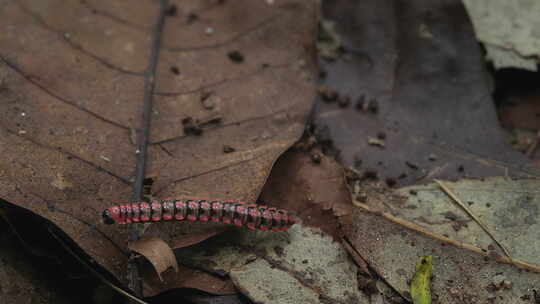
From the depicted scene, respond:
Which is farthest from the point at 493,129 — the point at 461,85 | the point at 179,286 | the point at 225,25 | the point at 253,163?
the point at 179,286

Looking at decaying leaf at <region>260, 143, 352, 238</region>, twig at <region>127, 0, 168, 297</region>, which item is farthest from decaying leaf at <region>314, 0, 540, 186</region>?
twig at <region>127, 0, 168, 297</region>

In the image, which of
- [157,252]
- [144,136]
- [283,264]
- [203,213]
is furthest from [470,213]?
[144,136]

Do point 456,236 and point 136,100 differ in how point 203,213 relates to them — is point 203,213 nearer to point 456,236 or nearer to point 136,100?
point 136,100

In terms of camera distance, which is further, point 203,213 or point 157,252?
point 203,213

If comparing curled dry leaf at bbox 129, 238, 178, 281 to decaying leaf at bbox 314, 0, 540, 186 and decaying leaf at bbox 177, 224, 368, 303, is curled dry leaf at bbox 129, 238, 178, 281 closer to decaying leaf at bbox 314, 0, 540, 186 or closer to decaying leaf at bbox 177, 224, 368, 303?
decaying leaf at bbox 177, 224, 368, 303

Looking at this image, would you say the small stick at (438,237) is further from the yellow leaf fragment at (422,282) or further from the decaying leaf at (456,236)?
the yellow leaf fragment at (422,282)

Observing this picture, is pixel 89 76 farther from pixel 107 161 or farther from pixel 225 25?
pixel 225 25

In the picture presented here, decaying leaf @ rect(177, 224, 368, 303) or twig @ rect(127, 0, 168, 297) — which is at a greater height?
twig @ rect(127, 0, 168, 297)
